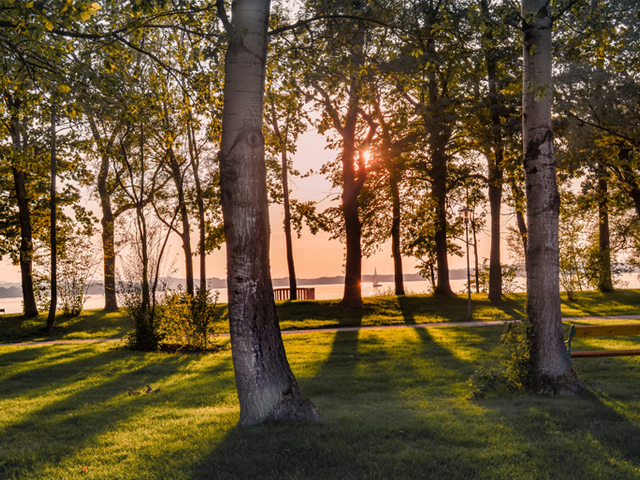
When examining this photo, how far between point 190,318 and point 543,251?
9154 mm

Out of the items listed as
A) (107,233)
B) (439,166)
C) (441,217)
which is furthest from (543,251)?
(107,233)

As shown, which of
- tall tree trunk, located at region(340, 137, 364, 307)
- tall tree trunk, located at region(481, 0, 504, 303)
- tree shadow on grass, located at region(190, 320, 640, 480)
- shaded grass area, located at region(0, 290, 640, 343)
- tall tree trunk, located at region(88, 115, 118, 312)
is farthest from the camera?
tall tree trunk, located at region(88, 115, 118, 312)

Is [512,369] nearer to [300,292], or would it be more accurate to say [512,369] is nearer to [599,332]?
[599,332]

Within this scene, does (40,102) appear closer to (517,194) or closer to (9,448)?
(9,448)

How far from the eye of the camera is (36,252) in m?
23.2

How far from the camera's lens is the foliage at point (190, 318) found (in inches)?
499

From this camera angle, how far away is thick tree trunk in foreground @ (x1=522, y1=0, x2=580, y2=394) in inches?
256

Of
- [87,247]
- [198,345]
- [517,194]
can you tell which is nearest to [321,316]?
[198,345]

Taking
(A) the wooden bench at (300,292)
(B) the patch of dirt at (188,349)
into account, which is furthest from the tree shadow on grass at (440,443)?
(A) the wooden bench at (300,292)

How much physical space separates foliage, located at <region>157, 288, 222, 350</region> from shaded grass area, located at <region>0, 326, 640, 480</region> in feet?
9.53

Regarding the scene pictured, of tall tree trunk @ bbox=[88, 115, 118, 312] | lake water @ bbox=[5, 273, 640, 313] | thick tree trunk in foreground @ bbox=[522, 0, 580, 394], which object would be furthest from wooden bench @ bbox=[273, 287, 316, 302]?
thick tree trunk in foreground @ bbox=[522, 0, 580, 394]

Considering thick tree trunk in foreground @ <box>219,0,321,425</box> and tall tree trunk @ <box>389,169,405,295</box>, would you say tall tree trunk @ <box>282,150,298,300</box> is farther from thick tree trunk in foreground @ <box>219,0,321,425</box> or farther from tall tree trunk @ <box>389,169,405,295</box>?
thick tree trunk in foreground @ <box>219,0,321,425</box>

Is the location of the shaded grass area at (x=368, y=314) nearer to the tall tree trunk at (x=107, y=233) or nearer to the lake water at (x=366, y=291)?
the tall tree trunk at (x=107, y=233)

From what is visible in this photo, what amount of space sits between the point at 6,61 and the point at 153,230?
5.52m
